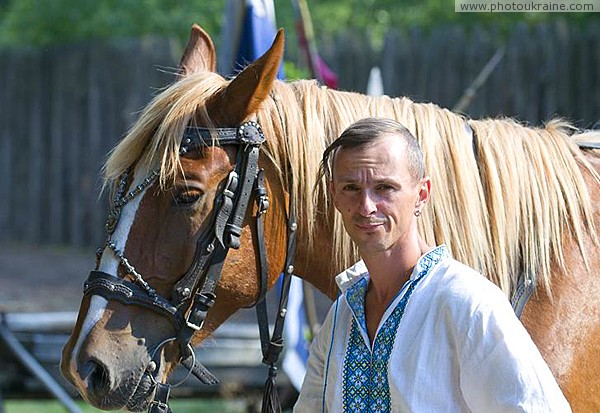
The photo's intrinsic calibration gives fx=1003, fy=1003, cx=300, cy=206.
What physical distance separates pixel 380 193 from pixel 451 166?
2.43ft

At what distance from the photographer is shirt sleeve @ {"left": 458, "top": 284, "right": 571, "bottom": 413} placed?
1.93m

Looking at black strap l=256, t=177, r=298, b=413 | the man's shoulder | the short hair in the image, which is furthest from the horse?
the man's shoulder

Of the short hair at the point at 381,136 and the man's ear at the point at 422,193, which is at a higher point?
the short hair at the point at 381,136

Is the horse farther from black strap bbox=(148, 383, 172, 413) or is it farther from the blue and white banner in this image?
the blue and white banner

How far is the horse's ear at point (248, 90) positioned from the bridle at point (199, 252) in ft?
0.16

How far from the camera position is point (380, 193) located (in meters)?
2.14

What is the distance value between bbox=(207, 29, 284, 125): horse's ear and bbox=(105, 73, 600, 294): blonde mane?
Answer: 0.05 metres

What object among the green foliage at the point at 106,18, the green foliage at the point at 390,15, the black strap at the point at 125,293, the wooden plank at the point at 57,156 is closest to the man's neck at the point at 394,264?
the black strap at the point at 125,293

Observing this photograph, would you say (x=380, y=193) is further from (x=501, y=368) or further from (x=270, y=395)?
(x=270, y=395)

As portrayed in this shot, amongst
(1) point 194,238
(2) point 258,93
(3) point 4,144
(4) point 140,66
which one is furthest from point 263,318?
(3) point 4,144

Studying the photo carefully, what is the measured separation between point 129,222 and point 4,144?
37.0ft

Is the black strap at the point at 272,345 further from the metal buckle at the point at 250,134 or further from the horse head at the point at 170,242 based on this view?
the metal buckle at the point at 250,134

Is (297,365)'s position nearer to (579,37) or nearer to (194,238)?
(194,238)

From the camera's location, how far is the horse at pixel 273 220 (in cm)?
260
